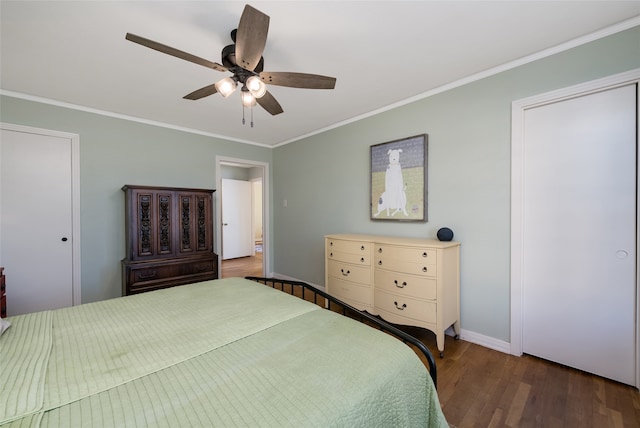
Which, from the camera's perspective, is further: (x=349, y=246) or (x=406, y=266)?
(x=349, y=246)

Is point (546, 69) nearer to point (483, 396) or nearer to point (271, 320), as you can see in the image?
point (483, 396)

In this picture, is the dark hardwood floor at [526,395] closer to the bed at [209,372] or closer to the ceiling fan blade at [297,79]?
the bed at [209,372]

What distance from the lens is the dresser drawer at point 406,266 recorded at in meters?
2.10

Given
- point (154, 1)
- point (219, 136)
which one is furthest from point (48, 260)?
point (154, 1)

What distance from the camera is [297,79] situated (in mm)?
1649

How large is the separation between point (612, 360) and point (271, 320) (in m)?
2.33

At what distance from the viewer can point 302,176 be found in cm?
402

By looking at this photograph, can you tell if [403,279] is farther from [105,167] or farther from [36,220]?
[36,220]

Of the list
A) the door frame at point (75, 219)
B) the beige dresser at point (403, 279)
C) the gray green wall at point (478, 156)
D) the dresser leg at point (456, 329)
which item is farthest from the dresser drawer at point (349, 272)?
the door frame at point (75, 219)

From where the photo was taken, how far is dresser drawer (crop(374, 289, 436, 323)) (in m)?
2.11

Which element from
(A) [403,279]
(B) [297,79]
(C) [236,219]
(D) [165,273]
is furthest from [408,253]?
(C) [236,219]

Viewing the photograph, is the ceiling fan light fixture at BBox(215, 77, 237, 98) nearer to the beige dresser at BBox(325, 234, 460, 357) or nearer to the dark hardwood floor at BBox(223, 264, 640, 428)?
the beige dresser at BBox(325, 234, 460, 357)

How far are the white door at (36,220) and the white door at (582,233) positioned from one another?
4.53 metres

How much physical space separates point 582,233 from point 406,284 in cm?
129
